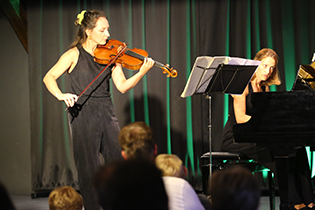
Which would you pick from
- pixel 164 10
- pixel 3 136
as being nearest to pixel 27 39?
pixel 3 136

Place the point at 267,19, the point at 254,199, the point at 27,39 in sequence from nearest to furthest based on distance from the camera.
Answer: the point at 254,199, the point at 267,19, the point at 27,39

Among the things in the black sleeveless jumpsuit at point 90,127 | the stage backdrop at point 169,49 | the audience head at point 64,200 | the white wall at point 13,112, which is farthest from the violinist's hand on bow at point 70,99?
the white wall at point 13,112

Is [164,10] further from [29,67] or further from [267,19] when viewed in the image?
[29,67]

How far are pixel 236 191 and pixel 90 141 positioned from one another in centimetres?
190

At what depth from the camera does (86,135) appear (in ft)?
9.69

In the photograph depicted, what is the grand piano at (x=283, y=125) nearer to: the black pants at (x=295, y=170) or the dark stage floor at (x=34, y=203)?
the black pants at (x=295, y=170)

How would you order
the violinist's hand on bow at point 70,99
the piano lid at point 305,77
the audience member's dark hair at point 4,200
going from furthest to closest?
the piano lid at point 305,77, the violinist's hand on bow at point 70,99, the audience member's dark hair at point 4,200

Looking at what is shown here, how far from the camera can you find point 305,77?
128 inches

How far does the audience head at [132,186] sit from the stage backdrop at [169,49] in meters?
3.74

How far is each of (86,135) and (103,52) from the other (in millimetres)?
644

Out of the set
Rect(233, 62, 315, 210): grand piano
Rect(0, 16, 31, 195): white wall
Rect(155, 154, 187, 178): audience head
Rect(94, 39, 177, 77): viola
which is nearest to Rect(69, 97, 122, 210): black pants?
Rect(94, 39, 177, 77): viola

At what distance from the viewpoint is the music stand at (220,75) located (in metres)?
3.02

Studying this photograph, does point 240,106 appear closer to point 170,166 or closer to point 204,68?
point 204,68

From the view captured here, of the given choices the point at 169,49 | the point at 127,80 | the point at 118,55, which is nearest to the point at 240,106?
the point at 127,80
